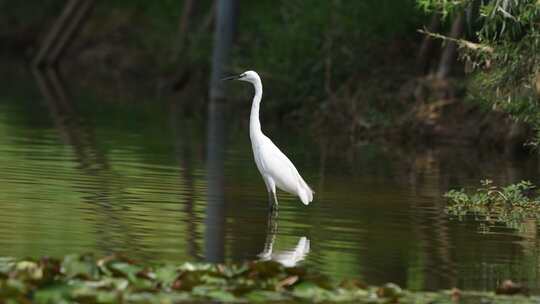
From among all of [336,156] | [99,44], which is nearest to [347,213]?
[336,156]

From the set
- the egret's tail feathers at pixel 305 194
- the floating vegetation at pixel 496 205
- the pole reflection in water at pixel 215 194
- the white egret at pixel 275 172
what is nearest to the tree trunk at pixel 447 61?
the pole reflection in water at pixel 215 194

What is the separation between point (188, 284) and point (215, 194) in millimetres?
7325

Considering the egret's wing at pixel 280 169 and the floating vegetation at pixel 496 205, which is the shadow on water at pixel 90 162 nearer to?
the egret's wing at pixel 280 169

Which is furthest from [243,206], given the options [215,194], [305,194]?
[305,194]

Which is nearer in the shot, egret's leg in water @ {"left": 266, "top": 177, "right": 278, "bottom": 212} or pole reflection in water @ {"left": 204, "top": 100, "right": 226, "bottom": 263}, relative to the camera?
pole reflection in water @ {"left": 204, "top": 100, "right": 226, "bottom": 263}

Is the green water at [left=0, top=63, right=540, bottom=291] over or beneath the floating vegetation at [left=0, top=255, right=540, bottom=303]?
beneath

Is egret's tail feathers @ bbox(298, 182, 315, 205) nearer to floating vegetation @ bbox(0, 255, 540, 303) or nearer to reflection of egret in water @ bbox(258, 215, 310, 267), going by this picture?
reflection of egret in water @ bbox(258, 215, 310, 267)

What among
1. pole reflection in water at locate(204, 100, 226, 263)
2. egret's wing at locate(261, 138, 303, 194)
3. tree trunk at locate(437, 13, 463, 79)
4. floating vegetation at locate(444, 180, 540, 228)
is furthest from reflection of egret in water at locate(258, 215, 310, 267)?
tree trunk at locate(437, 13, 463, 79)

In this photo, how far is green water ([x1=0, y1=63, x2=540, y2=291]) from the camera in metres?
12.7

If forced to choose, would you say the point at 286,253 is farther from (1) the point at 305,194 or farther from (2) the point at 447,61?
(2) the point at 447,61

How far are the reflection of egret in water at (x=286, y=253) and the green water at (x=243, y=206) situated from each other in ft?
0.06

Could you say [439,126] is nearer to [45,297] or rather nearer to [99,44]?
[45,297]

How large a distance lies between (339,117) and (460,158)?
256 inches

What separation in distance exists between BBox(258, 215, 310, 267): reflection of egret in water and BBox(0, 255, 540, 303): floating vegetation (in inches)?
51.1
